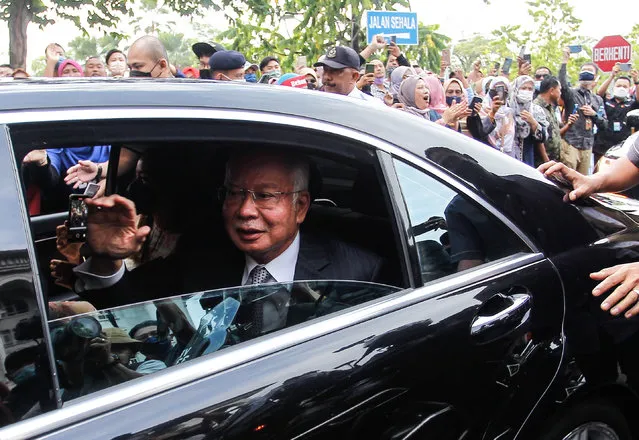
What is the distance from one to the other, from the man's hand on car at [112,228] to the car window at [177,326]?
35 cm

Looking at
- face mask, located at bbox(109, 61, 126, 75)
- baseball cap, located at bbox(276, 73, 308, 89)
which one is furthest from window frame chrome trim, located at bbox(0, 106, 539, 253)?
face mask, located at bbox(109, 61, 126, 75)

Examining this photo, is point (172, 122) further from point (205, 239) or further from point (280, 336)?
point (205, 239)

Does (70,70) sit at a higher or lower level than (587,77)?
higher

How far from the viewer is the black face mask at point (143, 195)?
2436 millimetres

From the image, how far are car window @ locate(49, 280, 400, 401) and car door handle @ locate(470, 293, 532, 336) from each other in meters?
0.25

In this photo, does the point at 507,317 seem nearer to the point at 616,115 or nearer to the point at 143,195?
the point at 143,195

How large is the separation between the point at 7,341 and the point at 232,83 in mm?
835

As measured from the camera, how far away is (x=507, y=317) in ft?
6.27

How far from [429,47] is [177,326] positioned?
16810mm

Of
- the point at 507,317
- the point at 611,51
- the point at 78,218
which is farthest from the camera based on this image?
the point at 611,51

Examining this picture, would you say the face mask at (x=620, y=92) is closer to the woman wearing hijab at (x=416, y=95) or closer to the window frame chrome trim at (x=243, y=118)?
the woman wearing hijab at (x=416, y=95)

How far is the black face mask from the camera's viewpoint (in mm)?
2436

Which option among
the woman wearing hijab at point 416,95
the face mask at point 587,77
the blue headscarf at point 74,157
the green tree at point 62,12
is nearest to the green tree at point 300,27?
the green tree at point 62,12

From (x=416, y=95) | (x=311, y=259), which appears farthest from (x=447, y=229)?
(x=416, y=95)
